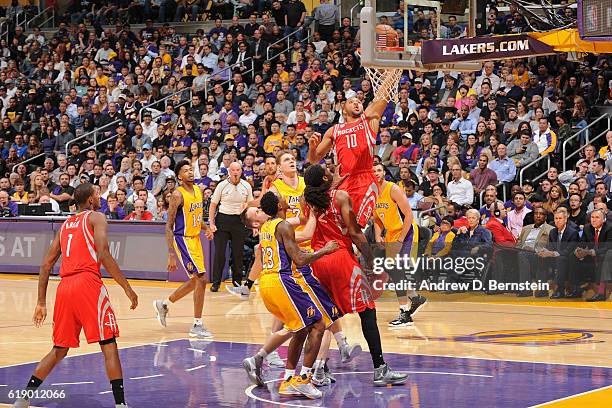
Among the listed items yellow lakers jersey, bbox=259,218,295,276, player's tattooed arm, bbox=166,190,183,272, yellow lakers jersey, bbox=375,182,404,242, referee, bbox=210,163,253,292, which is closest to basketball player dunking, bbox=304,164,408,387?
yellow lakers jersey, bbox=259,218,295,276

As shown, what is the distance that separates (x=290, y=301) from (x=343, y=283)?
0.63 metres

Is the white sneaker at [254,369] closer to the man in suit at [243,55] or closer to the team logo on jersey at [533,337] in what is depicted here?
the team logo on jersey at [533,337]

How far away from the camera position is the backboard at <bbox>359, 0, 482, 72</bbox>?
13.1m

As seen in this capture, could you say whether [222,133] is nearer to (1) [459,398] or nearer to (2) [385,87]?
(2) [385,87]

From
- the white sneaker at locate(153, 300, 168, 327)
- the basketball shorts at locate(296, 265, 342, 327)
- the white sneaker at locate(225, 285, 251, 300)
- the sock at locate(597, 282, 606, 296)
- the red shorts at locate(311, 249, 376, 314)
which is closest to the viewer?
the basketball shorts at locate(296, 265, 342, 327)

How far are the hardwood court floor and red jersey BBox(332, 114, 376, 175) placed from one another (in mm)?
1983

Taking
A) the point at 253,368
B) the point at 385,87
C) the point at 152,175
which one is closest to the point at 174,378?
the point at 253,368

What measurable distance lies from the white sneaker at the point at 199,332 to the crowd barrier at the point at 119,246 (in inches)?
233

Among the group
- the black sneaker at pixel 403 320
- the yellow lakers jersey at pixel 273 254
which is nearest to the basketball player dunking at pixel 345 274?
the yellow lakers jersey at pixel 273 254

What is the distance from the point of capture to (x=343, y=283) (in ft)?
31.4

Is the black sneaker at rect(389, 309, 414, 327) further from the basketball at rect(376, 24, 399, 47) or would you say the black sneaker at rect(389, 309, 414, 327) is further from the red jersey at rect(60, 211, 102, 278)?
the red jersey at rect(60, 211, 102, 278)

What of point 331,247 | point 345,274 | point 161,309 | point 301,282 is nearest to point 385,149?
point 161,309

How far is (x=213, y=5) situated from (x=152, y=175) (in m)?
7.97

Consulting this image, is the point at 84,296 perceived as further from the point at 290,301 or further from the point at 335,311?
the point at 335,311
